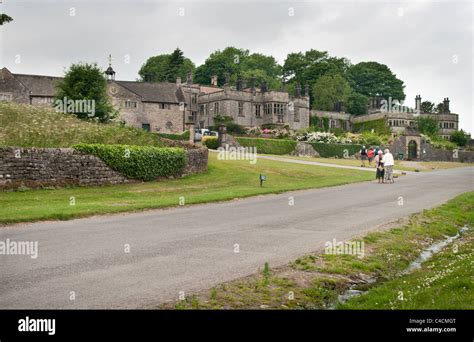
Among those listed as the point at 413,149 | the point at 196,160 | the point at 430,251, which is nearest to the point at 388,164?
the point at 196,160

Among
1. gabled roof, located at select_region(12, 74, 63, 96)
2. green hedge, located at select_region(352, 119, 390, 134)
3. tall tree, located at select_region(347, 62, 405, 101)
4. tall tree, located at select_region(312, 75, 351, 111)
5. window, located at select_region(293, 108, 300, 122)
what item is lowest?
green hedge, located at select_region(352, 119, 390, 134)

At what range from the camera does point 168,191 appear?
86.1ft

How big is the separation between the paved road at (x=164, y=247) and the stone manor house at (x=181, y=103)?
5964 centimetres

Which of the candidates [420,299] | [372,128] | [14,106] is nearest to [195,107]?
[372,128]

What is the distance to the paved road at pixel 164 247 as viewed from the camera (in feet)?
27.7

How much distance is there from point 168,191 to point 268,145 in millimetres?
38033

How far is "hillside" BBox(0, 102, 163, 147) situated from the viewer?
27156mm

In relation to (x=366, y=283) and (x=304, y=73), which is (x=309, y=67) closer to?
(x=304, y=73)

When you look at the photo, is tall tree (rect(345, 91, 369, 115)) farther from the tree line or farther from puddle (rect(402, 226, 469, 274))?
puddle (rect(402, 226, 469, 274))

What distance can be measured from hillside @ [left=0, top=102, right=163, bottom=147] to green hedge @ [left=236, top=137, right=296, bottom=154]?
92.4 ft

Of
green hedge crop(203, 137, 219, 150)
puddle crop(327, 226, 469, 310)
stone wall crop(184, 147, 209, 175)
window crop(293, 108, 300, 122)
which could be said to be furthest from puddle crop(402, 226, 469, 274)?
window crop(293, 108, 300, 122)
